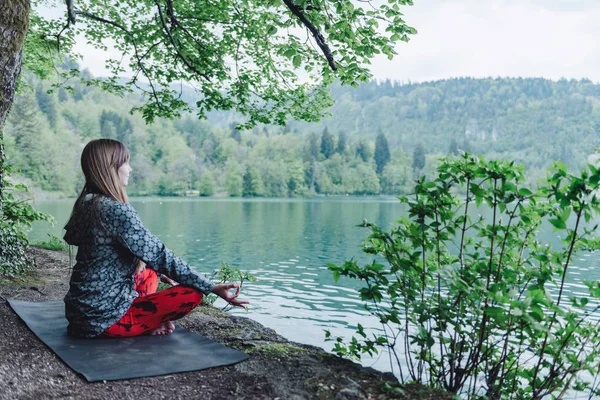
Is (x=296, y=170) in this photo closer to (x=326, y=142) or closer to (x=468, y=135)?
(x=326, y=142)

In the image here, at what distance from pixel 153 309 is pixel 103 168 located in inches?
46.0

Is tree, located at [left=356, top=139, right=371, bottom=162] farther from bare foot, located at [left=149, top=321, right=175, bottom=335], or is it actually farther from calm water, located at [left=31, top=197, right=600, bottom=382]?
bare foot, located at [left=149, top=321, right=175, bottom=335]

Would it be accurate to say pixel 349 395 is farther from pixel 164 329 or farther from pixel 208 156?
pixel 208 156

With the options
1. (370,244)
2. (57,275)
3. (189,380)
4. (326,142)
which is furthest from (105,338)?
(326,142)

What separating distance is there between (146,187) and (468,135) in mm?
139496

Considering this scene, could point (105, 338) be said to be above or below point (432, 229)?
below

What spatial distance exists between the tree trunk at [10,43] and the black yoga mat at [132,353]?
1.72m

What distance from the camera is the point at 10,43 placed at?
3.86m

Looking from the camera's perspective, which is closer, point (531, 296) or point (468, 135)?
point (531, 296)

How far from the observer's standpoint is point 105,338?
406 cm

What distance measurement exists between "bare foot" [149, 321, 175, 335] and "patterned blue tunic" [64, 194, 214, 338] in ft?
1.23

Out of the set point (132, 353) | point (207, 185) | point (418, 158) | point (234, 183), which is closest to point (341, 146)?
point (418, 158)

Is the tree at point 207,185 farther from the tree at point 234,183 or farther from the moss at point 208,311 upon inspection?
the moss at point 208,311

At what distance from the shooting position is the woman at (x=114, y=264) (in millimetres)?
3717
